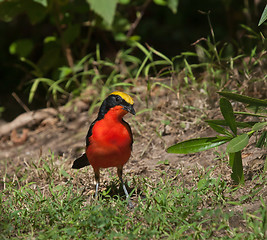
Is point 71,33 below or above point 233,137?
above

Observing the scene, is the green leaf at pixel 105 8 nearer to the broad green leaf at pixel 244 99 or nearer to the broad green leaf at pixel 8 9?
the broad green leaf at pixel 8 9

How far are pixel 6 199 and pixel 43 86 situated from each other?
267cm

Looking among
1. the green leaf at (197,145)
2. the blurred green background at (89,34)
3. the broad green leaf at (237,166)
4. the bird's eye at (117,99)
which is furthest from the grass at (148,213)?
the blurred green background at (89,34)

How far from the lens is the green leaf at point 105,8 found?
4863 mm

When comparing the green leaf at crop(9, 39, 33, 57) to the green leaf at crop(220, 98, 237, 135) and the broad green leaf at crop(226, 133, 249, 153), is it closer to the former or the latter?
the green leaf at crop(220, 98, 237, 135)

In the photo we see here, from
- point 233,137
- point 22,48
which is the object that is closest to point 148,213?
point 233,137

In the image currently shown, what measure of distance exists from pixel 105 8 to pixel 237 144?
96.6 inches

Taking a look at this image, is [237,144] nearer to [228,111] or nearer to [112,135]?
[228,111]

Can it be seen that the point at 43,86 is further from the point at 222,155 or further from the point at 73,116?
the point at 222,155

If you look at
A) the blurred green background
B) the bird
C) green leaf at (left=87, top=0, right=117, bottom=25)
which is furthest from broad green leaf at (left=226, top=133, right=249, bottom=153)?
green leaf at (left=87, top=0, right=117, bottom=25)

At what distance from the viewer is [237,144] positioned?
10.2 feet

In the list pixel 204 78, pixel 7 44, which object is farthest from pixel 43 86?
pixel 204 78

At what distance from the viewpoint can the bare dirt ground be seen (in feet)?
12.9

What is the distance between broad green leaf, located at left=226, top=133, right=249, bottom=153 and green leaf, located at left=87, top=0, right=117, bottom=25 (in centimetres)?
229
